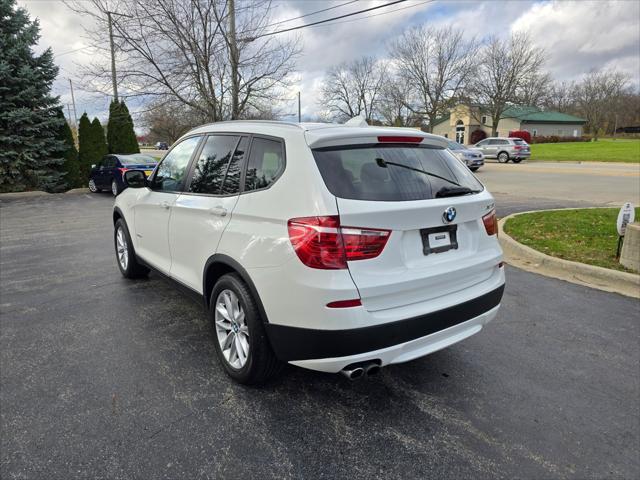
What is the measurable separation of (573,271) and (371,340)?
170 inches

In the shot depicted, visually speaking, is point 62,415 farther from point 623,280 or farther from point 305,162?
point 623,280

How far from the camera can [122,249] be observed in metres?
5.40

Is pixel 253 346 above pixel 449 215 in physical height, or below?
below

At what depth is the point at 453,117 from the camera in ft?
222

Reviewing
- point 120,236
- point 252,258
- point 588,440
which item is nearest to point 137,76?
point 120,236

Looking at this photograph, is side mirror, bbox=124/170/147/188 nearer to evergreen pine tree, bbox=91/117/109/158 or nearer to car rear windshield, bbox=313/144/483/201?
car rear windshield, bbox=313/144/483/201

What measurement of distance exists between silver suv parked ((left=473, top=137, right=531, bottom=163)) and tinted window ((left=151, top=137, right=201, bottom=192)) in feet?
98.4

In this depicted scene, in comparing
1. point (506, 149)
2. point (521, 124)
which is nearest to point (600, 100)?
point (521, 124)

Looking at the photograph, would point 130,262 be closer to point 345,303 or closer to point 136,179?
point 136,179

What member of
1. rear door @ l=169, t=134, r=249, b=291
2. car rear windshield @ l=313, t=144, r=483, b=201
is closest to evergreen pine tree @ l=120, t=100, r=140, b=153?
rear door @ l=169, t=134, r=249, b=291

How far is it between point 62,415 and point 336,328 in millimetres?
1843

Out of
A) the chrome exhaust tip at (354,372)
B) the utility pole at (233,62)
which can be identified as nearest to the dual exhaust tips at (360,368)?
the chrome exhaust tip at (354,372)

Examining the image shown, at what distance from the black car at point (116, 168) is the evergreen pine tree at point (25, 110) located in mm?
2115

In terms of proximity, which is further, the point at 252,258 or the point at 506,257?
the point at 506,257
